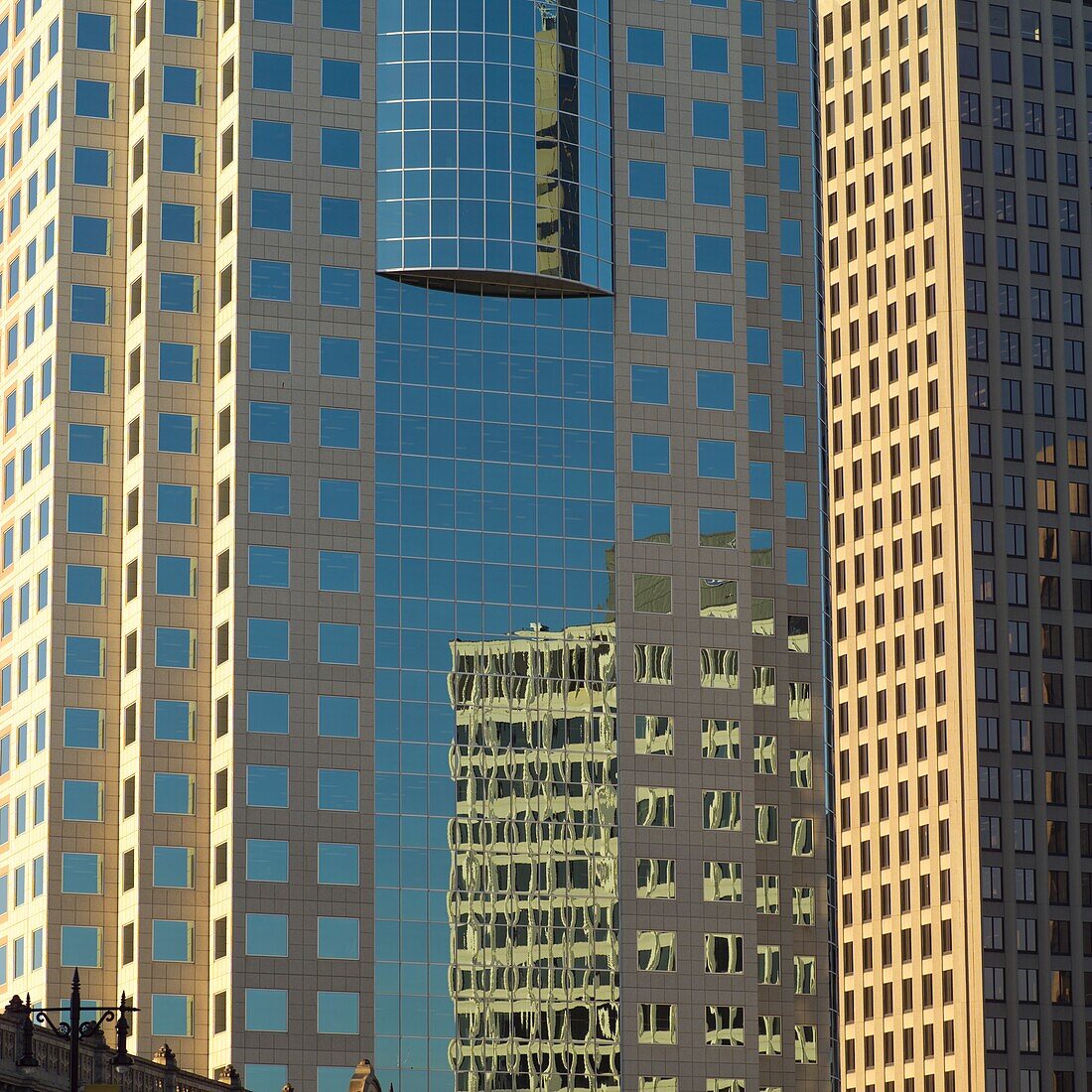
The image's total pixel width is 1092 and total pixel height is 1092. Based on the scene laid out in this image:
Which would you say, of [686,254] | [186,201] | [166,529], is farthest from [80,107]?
[686,254]

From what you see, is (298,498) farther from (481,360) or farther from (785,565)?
(785,565)

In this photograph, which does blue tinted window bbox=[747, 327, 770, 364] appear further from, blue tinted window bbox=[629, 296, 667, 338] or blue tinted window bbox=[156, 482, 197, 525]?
blue tinted window bbox=[156, 482, 197, 525]

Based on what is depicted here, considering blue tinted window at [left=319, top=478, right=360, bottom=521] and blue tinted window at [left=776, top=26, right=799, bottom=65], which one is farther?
blue tinted window at [left=776, top=26, right=799, bottom=65]

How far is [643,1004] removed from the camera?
140 meters

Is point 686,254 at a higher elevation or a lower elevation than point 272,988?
higher

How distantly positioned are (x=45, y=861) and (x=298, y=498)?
21.5 metres

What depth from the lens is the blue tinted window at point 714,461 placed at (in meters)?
148

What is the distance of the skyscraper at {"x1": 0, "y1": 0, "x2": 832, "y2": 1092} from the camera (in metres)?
137

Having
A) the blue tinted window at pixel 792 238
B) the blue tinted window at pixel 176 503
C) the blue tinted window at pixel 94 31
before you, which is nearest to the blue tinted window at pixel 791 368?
the blue tinted window at pixel 792 238

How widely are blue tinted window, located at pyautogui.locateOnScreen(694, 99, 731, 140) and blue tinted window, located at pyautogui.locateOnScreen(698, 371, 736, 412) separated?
13.3 metres

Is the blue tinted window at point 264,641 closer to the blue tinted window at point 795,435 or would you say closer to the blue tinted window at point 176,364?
the blue tinted window at point 176,364

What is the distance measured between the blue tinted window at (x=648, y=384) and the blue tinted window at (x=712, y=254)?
21.0 ft

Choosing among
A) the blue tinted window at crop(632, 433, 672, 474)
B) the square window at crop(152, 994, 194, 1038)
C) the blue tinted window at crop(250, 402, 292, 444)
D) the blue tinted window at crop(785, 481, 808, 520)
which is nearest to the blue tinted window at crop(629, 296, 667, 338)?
the blue tinted window at crop(632, 433, 672, 474)

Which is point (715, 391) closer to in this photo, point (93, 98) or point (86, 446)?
point (86, 446)
